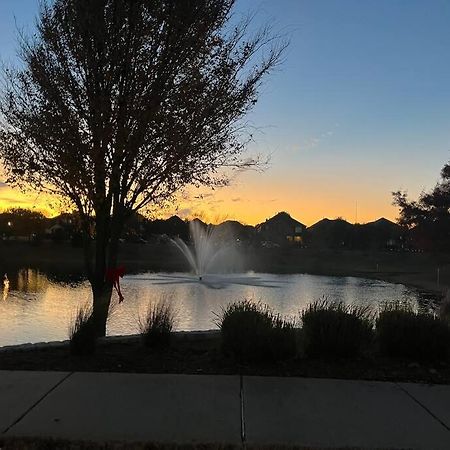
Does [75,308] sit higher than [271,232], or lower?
lower

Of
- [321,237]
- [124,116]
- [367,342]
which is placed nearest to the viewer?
[367,342]

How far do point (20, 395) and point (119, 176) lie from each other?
3887 millimetres

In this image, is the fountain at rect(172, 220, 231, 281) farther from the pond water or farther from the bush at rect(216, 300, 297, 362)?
the bush at rect(216, 300, 297, 362)

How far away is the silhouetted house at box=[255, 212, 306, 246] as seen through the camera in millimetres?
162125

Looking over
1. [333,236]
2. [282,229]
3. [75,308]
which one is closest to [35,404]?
[75,308]

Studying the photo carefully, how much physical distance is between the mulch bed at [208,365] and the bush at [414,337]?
0.13 m

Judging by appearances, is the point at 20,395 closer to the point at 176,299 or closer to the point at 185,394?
the point at 185,394

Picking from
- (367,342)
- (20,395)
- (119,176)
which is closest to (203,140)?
(119,176)

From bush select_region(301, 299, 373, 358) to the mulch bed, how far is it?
13 centimetres

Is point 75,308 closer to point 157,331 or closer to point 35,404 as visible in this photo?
point 157,331

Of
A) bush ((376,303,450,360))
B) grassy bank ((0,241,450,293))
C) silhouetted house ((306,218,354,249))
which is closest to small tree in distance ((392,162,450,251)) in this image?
grassy bank ((0,241,450,293))

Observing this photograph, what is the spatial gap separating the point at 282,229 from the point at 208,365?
172874 mm

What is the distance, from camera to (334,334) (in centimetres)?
705

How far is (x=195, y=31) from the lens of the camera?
839 centimetres
